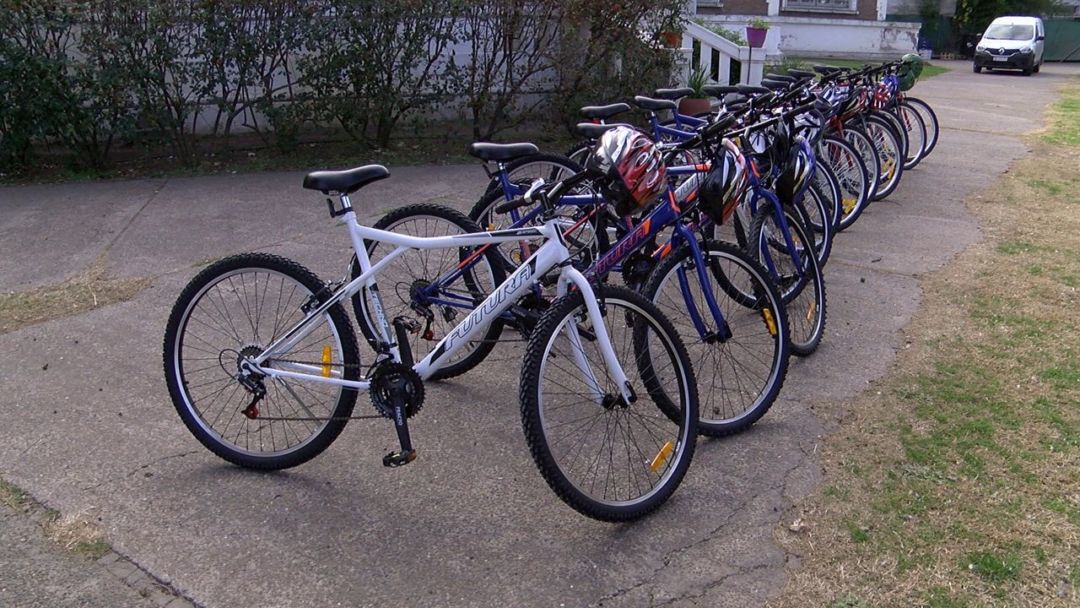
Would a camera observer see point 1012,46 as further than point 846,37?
No

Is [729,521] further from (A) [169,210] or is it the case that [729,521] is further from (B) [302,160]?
(B) [302,160]

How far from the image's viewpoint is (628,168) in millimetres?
3451

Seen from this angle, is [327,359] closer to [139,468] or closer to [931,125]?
[139,468]

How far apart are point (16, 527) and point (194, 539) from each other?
2.15ft

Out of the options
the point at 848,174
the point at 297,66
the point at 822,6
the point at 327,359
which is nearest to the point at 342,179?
the point at 327,359

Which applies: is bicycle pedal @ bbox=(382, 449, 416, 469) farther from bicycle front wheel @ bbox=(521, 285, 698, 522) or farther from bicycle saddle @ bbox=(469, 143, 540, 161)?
bicycle saddle @ bbox=(469, 143, 540, 161)

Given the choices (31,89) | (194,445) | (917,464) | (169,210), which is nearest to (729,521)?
(917,464)

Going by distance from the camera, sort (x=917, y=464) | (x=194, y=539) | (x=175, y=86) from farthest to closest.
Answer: (x=175, y=86) → (x=917, y=464) → (x=194, y=539)

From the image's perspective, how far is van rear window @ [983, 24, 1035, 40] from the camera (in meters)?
28.3

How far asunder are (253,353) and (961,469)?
9.37 ft

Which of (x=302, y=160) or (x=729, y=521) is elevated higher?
(x=302, y=160)

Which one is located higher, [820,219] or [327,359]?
[820,219]

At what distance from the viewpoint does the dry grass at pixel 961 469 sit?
2953mm

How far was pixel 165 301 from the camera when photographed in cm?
542
